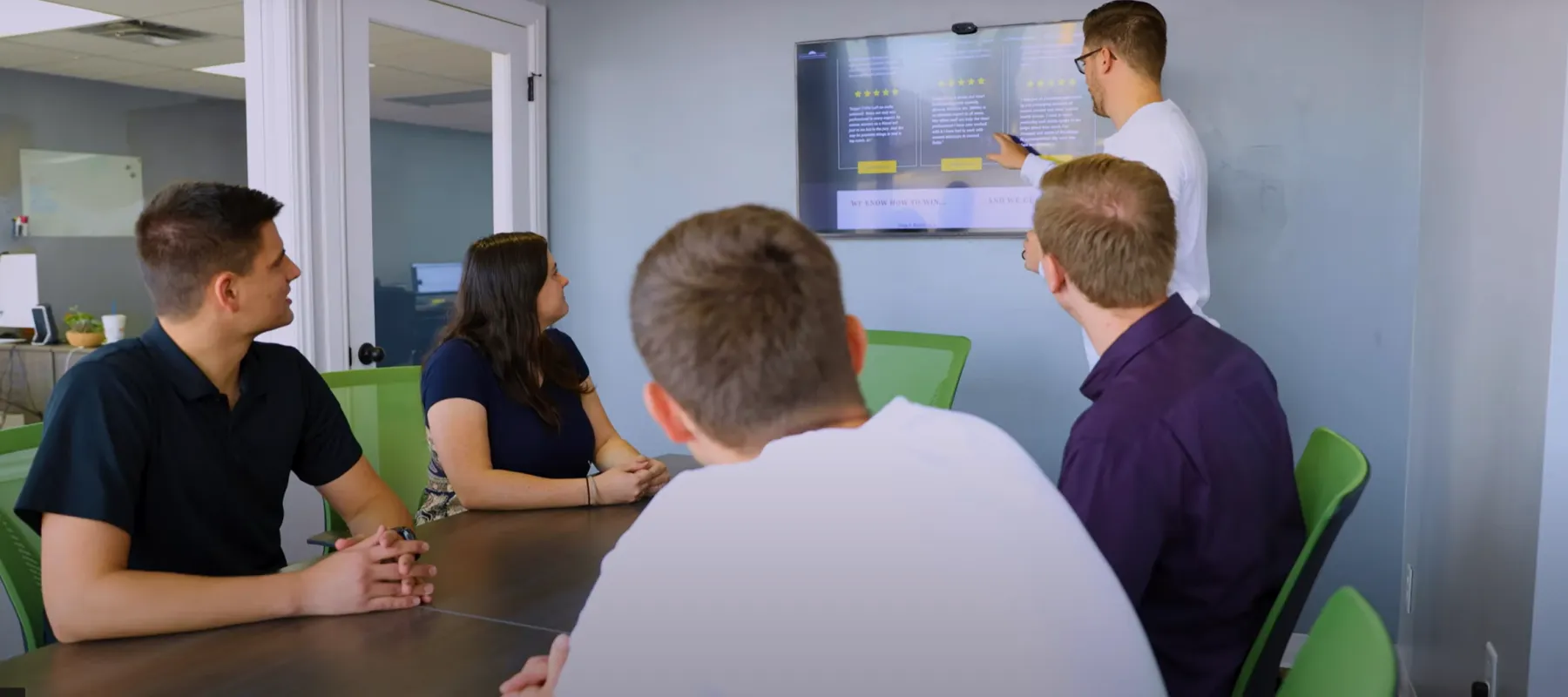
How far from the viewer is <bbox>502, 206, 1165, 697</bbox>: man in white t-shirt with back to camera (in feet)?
2.48

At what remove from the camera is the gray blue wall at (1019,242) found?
Answer: 3.15m

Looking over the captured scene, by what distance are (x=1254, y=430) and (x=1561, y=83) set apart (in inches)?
30.7

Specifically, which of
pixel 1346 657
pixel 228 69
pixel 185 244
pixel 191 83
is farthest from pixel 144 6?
pixel 1346 657

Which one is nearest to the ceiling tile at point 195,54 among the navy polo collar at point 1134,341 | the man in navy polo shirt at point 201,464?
the man in navy polo shirt at point 201,464

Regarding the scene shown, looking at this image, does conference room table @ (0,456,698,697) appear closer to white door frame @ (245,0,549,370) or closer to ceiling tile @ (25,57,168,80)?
white door frame @ (245,0,549,370)

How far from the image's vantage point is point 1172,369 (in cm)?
146

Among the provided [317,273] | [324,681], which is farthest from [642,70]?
[324,681]

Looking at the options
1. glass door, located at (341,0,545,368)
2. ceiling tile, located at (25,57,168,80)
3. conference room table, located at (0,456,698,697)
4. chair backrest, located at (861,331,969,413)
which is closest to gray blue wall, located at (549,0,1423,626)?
glass door, located at (341,0,545,368)

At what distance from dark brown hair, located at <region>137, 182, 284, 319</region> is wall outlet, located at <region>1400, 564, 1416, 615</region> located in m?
2.98

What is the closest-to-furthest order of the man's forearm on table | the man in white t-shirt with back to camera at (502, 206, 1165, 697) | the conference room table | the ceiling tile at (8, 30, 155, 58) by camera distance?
the man in white t-shirt with back to camera at (502, 206, 1165, 697) < the conference room table < the man's forearm on table < the ceiling tile at (8, 30, 155, 58)

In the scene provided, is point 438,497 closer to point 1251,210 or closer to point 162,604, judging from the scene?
point 162,604

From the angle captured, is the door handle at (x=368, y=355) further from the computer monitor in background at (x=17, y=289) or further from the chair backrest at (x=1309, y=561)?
the chair backrest at (x=1309, y=561)

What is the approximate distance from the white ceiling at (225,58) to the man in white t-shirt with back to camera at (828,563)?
9.83ft

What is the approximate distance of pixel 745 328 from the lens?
0.86 meters
